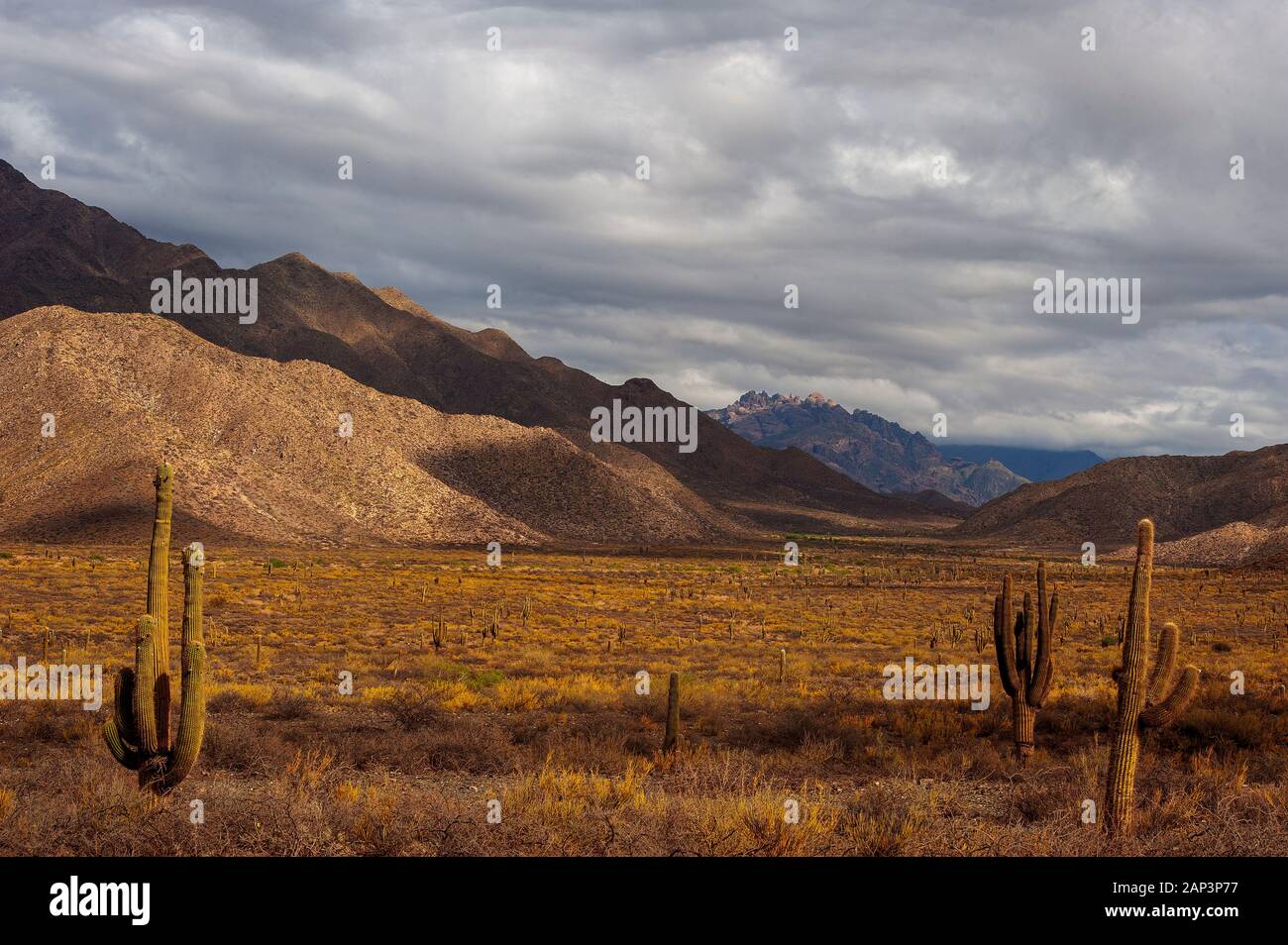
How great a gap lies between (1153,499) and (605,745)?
172m

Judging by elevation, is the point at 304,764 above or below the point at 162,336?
below

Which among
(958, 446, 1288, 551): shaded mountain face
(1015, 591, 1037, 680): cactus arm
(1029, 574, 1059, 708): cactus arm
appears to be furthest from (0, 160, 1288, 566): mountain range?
(1029, 574, 1059, 708): cactus arm

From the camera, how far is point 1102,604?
51688mm

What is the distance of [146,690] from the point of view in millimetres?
10570

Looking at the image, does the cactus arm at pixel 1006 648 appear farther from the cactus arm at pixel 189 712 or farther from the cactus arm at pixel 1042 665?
the cactus arm at pixel 189 712

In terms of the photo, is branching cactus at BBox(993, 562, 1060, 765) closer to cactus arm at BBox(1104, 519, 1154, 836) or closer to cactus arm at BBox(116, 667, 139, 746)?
cactus arm at BBox(1104, 519, 1154, 836)

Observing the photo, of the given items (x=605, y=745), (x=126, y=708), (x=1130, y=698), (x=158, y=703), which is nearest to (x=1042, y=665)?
(x=1130, y=698)

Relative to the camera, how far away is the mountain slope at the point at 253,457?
8262 centimetres

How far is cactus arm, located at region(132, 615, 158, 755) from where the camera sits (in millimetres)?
10578

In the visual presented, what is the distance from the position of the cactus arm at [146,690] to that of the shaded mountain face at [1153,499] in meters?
152

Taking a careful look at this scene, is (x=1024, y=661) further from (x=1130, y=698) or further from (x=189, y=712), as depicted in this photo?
(x=189, y=712)

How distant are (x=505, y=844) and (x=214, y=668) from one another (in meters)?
17.1

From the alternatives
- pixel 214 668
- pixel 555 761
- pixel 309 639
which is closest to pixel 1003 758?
pixel 555 761

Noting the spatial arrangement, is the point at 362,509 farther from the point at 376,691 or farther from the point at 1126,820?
the point at 1126,820
